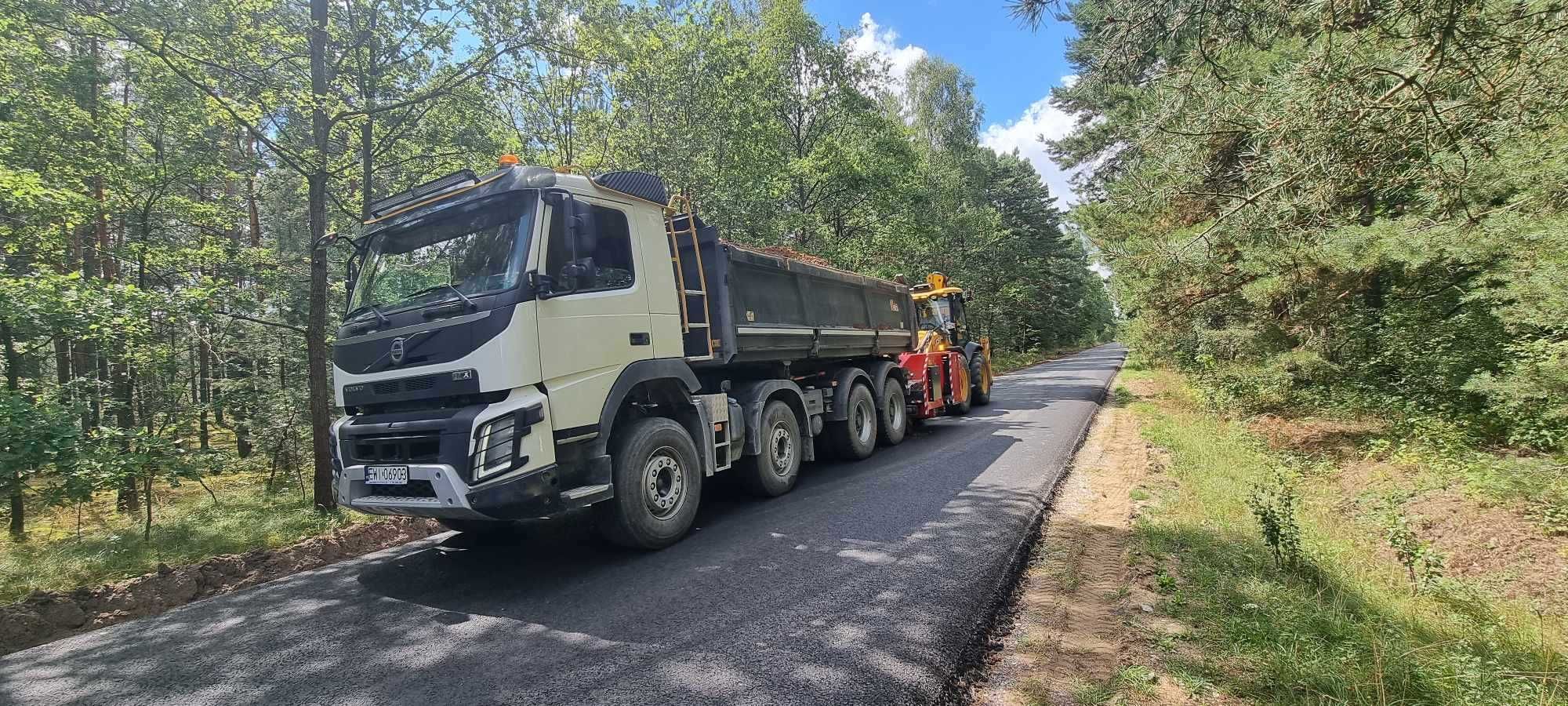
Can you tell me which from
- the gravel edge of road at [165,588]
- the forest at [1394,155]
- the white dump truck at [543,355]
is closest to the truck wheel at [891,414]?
the white dump truck at [543,355]

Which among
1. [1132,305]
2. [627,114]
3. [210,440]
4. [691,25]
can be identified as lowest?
[210,440]

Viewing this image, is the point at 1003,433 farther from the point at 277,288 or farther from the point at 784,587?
the point at 277,288

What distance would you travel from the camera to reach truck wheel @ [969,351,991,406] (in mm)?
13820

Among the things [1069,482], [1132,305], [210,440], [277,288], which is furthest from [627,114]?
[1069,482]

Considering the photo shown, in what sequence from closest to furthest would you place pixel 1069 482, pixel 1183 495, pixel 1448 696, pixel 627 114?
1. pixel 1448 696
2. pixel 1183 495
3. pixel 1069 482
4. pixel 627 114

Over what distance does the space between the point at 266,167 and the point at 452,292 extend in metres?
10.9

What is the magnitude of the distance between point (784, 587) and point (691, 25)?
14906 millimetres

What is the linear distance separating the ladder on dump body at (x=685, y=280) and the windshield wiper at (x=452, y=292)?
178 centimetres

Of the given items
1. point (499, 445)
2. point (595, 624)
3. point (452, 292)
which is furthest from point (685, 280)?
point (595, 624)

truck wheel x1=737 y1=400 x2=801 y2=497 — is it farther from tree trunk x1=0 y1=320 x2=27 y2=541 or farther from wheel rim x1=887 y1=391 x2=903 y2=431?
tree trunk x1=0 y1=320 x2=27 y2=541

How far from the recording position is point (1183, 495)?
592 cm

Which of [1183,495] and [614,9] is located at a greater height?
[614,9]

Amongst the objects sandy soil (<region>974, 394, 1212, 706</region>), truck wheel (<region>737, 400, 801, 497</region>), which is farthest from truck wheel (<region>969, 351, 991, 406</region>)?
sandy soil (<region>974, 394, 1212, 706</region>)

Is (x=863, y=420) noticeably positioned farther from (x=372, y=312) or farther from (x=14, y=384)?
(x=14, y=384)
